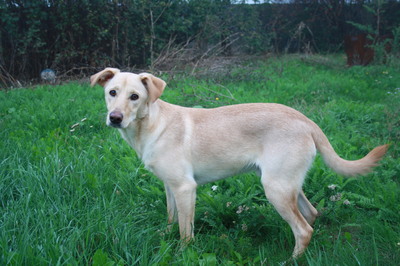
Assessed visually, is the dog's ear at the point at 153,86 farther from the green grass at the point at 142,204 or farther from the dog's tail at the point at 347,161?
the dog's tail at the point at 347,161

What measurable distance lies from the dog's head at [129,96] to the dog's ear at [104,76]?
0.11ft

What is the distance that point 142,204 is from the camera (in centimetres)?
316

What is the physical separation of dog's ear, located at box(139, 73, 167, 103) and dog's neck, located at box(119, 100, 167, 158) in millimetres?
Answer: 153

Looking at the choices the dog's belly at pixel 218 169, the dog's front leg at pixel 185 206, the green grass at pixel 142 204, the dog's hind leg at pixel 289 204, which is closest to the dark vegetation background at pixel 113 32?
the green grass at pixel 142 204

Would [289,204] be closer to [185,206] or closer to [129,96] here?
[185,206]

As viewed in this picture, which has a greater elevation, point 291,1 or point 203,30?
point 291,1

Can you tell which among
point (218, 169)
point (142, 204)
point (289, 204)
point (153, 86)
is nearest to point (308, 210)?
point (289, 204)

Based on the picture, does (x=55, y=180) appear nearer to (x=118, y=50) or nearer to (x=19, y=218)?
(x=19, y=218)

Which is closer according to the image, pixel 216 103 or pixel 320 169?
pixel 320 169

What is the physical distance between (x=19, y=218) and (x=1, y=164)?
40.3 inches

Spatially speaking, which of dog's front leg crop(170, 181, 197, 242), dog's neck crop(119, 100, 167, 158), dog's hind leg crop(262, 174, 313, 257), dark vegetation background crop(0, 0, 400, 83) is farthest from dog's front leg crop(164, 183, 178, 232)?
dark vegetation background crop(0, 0, 400, 83)

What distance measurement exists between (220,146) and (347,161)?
40.8 inches

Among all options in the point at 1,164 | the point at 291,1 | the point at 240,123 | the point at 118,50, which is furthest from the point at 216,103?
the point at 291,1

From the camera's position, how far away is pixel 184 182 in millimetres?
2658
